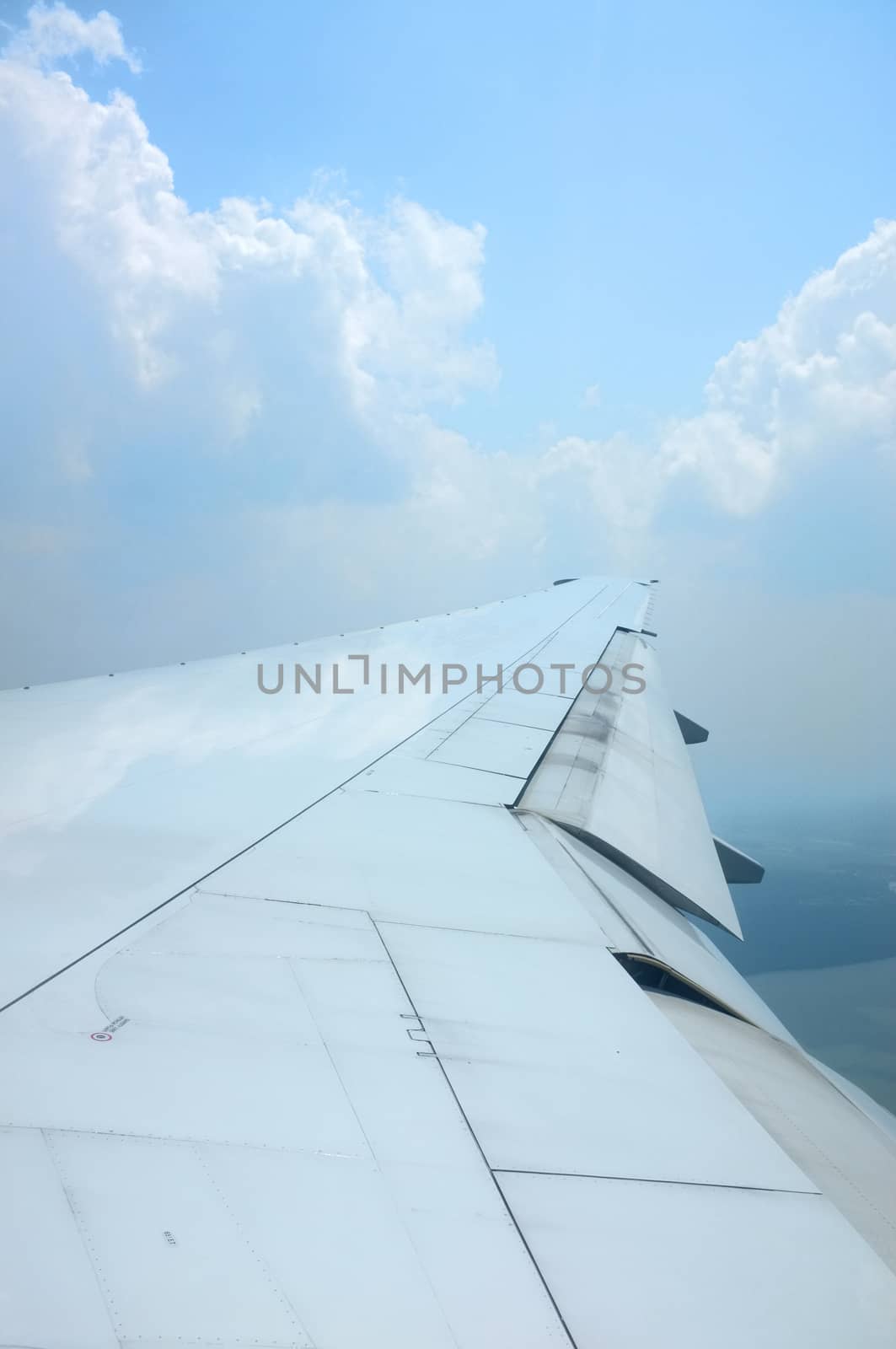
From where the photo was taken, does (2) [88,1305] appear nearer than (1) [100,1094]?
Yes

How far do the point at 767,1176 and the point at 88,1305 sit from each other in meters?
1.51

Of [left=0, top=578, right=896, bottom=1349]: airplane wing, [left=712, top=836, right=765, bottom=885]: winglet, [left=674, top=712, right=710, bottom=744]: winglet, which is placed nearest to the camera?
[left=0, top=578, right=896, bottom=1349]: airplane wing

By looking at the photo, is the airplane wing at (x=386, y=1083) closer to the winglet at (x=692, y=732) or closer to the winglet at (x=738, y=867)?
the winglet at (x=738, y=867)

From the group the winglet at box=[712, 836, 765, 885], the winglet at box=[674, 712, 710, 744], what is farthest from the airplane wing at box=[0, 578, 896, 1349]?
the winglet at box=[674, 712, 710, 744]

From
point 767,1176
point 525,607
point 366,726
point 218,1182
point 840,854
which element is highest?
point 525,607

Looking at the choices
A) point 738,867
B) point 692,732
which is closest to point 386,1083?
point 738,867

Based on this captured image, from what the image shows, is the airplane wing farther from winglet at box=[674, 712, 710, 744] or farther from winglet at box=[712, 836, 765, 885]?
winglet at box=[674, 712, 710, 744]

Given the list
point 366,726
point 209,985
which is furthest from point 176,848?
point 366,726

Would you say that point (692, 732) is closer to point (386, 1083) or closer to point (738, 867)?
point (738, 867)

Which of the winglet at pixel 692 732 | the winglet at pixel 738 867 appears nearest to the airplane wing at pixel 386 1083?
the winglet at pixel 738 867

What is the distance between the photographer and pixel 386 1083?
206cm

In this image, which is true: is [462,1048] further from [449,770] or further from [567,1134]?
[449,770]

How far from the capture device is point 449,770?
16.4 ft

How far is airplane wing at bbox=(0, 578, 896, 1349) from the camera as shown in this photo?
145 cm
